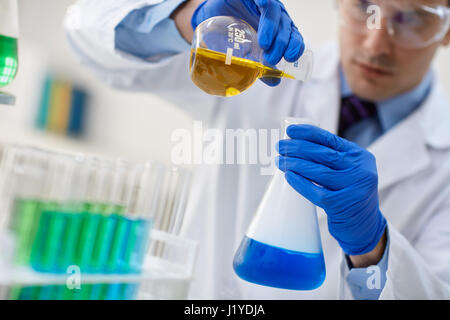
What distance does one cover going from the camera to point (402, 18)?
1.11m

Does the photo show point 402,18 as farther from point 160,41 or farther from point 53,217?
point 53,217

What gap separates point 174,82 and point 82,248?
71cm

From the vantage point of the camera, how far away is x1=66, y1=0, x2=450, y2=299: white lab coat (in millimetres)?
1054

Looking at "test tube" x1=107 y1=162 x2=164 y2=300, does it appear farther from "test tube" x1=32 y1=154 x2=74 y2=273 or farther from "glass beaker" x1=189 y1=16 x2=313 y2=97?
"glass beaker" x1=189 y1=16 x2=313 y2=97

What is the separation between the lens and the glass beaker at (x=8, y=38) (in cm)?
69

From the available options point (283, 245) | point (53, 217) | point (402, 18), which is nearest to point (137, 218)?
point (53, 217)

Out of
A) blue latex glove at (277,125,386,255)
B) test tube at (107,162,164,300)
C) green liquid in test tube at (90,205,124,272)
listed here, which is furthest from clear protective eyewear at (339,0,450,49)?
green liquid in test tube at (90,205,124,272)

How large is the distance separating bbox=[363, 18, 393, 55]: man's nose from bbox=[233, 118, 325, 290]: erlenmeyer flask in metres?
0.49

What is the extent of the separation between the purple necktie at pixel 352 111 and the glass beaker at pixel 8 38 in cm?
104

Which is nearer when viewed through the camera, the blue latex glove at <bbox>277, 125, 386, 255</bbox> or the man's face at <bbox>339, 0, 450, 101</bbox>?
the blue latex glove at <bbox>277, 125, 386, 255</bbox>

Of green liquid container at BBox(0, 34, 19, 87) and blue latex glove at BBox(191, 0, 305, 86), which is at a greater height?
blue latex glove at BBox(191, 0, 305, 86)

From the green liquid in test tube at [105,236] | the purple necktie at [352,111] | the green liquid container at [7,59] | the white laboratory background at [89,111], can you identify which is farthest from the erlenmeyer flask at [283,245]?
the white laboratory background at [89,111]
